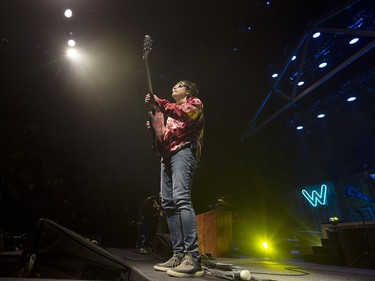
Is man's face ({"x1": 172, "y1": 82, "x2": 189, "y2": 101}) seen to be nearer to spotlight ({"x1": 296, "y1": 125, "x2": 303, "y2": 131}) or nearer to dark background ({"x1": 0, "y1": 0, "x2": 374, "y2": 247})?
dark background ({"x1": 0, "y1": 0, "x2": 374, "y2": 247})

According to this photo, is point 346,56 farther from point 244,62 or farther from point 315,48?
point 244,62

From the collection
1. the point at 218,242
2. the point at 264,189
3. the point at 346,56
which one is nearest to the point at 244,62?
the point at 346,56

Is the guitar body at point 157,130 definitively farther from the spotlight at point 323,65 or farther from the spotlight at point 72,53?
the spotlight at point 323,65

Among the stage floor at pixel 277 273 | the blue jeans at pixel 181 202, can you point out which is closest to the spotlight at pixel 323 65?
the stage floor at pixel 277 273

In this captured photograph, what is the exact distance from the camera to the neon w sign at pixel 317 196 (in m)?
10.3

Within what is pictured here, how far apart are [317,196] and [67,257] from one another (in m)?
11.3

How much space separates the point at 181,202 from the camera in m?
1.90

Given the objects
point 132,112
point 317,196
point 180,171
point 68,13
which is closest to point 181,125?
point 180,171

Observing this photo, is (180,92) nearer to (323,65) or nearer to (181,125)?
(181,125)

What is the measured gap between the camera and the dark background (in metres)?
5.76

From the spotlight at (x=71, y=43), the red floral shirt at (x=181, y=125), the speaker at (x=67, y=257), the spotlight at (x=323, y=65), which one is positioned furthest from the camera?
the spotlight at (x=71, y=43)

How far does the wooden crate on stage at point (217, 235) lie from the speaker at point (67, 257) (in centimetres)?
392

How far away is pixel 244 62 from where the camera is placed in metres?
6.84

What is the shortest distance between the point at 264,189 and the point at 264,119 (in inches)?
153
